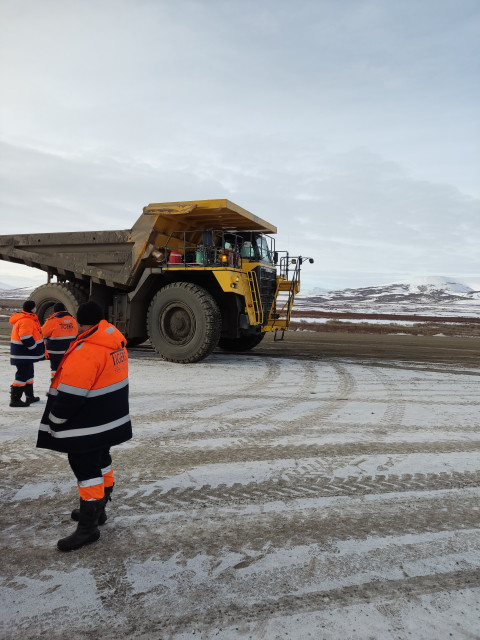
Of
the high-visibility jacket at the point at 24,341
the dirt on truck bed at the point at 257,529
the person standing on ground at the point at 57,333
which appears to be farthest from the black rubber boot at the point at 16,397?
the person standing on ground at the point at 57,333

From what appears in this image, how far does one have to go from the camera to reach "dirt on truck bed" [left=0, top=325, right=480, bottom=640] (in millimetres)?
2174

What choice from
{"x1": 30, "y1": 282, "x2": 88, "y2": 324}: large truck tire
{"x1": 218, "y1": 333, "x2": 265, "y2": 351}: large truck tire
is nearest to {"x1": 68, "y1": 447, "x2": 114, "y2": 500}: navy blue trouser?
{"x1": 30, "y1": 282, "x2": 88, "y2": 324}: large truck tire

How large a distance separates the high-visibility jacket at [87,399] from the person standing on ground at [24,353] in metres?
3.47

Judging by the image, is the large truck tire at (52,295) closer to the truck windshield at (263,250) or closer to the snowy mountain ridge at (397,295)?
the truck windshield at (263,250)

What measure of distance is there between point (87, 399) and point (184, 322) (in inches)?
262

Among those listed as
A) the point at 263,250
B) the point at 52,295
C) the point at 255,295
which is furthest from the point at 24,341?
the point at 263,250

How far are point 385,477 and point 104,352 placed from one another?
2.45 m

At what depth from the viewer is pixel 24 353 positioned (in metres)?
6.09

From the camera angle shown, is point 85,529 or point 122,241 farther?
point 122,241

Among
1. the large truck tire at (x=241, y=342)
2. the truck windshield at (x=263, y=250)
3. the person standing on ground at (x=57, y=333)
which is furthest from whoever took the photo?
the large truck tire at (x=241, y=342)

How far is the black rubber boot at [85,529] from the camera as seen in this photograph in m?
2.71

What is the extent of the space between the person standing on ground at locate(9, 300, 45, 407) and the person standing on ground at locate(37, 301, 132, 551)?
3489 mm

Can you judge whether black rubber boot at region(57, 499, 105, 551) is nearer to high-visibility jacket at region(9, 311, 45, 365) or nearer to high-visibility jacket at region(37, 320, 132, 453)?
high-visibility jacket at region(37, 320, 132, 453)

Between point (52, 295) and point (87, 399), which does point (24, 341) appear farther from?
point (52, 295)
